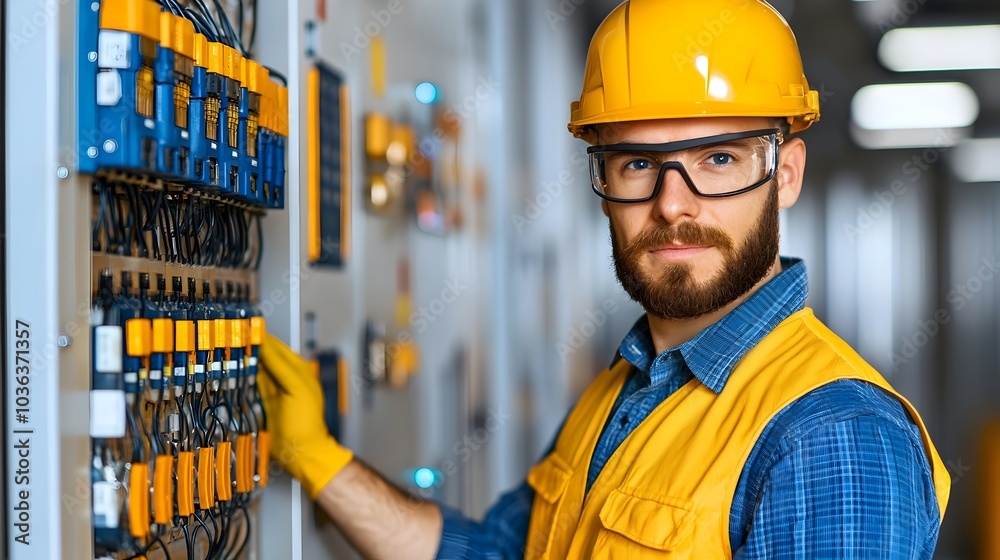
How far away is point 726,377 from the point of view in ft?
4.33

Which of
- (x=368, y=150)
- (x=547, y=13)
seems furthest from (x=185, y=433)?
(x=547, y=13)

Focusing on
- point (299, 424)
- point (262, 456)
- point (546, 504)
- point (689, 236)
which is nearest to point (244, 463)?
point (262, 456)

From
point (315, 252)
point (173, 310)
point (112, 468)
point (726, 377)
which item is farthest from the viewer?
point (315, 252)

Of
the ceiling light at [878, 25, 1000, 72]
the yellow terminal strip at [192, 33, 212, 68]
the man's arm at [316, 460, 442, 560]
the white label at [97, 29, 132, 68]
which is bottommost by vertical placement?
the man's arm at [316, 460, 442, 560]

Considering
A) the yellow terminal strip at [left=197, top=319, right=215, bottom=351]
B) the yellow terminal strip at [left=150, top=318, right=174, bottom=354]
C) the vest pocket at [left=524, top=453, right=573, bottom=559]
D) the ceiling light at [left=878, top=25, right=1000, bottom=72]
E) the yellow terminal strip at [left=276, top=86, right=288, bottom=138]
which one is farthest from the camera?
the ceiling light at [left=878, top=25, right=1000, bottom=72]

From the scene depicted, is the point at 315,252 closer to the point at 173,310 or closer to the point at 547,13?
the point at 173,310

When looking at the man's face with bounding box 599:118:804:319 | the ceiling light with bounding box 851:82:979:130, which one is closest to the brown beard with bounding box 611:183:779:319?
the man's face with bounding box 599:118:804:319

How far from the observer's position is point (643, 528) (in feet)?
4.07

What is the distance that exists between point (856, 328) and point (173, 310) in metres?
2.88

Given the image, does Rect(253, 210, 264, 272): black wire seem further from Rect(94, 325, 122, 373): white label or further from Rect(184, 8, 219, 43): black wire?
Rect(94, 325, 122, 373): white label

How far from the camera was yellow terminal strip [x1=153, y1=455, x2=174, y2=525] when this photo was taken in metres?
1.12

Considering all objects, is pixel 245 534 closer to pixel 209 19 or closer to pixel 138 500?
pixel 138 500

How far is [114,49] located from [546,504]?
3.31 ft

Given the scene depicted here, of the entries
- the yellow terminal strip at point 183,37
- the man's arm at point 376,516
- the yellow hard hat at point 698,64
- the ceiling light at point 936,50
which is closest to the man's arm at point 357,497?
the man's arm at point 376,516
